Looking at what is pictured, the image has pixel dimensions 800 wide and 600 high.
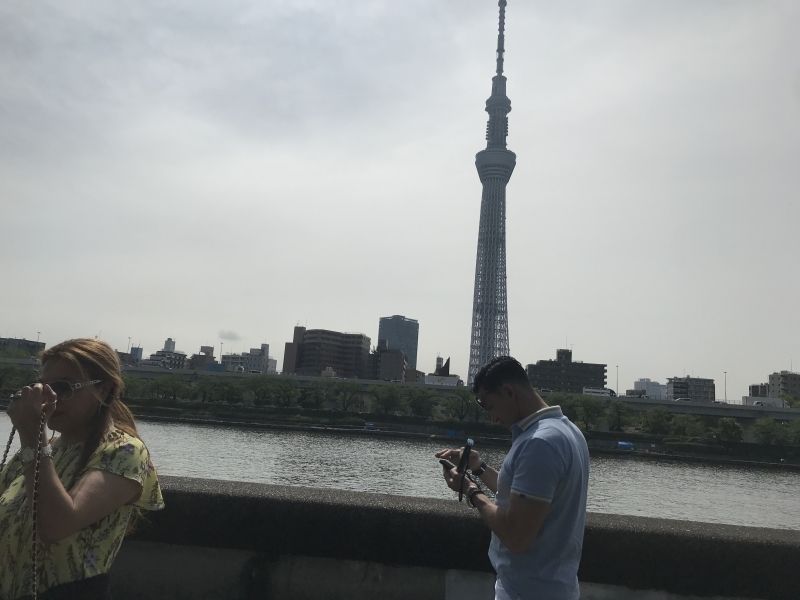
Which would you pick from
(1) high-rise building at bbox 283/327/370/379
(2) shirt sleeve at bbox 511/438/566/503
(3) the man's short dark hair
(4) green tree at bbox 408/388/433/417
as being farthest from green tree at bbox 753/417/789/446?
(1) high-rise building at bbox 283/327/370/379

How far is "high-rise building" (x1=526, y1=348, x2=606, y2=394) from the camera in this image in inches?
7638

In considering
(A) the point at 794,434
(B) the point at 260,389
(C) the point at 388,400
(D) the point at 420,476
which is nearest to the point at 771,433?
(A) the point at 794,434

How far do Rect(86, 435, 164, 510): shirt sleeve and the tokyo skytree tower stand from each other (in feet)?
484

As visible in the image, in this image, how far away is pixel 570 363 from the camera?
197000 mm

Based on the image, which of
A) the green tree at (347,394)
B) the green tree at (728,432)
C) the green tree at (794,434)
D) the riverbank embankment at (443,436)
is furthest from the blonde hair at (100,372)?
the green tree at (347,394)

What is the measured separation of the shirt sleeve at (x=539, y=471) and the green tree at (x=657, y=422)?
100149 millimetres

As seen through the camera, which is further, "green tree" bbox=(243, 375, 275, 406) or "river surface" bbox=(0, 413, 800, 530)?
"green tree" bbox=(243, 375, 275, 406)

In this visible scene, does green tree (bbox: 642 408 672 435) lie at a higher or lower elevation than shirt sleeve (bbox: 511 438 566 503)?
lower

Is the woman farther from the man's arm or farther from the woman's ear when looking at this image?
the man's arm

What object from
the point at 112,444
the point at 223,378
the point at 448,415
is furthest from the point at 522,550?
the point at 223,378

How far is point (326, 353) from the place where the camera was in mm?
190250

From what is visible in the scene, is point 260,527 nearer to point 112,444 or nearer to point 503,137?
point 112,444

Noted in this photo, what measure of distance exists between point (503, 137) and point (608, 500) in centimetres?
15699

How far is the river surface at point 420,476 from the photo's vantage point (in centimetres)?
3486
